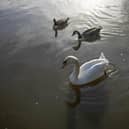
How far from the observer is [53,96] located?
8.49 metres

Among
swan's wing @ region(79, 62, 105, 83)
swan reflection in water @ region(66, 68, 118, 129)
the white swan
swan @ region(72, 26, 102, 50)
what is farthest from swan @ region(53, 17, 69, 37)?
swan reflection in water @ region(66, 68, 118, 129)

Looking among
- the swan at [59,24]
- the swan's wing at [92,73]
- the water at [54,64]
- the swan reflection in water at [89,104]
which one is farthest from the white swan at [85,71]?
the swan at [59,24]

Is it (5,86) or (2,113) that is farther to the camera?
(5,86)

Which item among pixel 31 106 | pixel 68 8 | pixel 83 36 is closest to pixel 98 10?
pixel 68 8

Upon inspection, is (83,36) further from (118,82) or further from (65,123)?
(65,123)

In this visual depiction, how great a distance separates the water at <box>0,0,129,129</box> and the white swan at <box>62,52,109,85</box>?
0.23 meters

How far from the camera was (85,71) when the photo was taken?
8820 mm

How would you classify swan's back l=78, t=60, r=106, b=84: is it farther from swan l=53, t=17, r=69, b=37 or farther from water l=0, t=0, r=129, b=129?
swan l=53, t=17, r=69, b=37

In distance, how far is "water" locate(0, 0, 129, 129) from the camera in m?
7.81

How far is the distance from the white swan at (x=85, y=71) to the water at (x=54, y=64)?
0.23 metres

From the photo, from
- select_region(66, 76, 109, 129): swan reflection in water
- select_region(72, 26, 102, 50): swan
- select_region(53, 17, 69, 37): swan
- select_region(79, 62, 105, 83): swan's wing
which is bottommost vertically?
select_region(66, 76, 109, 129): swan reflection in water

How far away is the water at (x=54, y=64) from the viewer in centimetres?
781

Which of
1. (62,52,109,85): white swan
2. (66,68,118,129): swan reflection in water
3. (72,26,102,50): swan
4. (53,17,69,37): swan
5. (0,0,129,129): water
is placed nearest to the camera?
(66,68,118,129): swan reflection in water

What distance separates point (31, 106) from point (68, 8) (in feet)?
22.6
